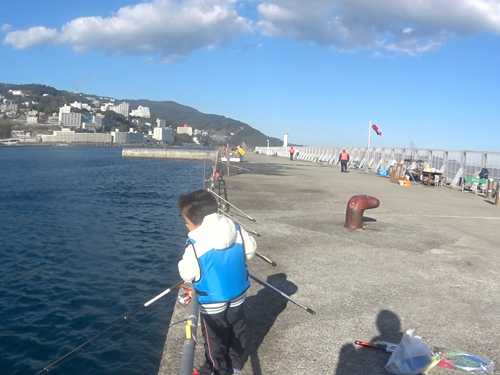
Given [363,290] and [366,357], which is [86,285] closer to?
[363,290]

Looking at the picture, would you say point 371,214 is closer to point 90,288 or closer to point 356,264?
point 356,264

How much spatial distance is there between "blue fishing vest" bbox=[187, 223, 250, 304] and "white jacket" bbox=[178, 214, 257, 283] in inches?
1.7

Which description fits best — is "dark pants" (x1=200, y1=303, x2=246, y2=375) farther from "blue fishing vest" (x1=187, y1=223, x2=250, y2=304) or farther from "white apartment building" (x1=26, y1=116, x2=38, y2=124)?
"white apartment building" (x1=26, y1=116, x2=38, y2=124)

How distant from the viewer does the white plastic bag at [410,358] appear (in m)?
3.76

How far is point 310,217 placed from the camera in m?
11.2

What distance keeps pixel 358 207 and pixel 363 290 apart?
3.78 meters

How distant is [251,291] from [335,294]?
40.4 inches

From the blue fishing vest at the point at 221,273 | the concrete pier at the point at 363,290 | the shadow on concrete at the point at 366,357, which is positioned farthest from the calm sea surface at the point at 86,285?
the blue fishing vest at the point at 221,273

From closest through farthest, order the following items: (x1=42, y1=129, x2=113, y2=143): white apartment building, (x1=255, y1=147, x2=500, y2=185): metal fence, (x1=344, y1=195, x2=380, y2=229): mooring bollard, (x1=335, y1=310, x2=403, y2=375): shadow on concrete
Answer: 1. (x1=335, y1=310, x2=403, y2=375): shadow on concrete
2. (x1=344, y1=195, x2=380, y2=229): mooring bollard
3. (x1=255, y1=147, x2=500, y2=185): metal fence
4. (x1=42, y1=129, x2=113, y2=143): white apartment building

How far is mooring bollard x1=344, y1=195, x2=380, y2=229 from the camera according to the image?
31.0ft

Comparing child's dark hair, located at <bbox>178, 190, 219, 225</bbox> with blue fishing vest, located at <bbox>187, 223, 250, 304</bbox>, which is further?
child's dark hair, located at <bbox>178, 190, 219, 225</bbox>

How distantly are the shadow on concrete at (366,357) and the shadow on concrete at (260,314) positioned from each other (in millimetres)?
733

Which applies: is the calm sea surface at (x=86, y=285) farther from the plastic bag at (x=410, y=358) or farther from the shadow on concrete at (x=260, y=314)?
the plastic bag at (x=410, y=358)

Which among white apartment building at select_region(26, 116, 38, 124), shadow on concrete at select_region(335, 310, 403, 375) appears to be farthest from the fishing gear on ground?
white apartment building at select_region(26, 116, 38, 124)
